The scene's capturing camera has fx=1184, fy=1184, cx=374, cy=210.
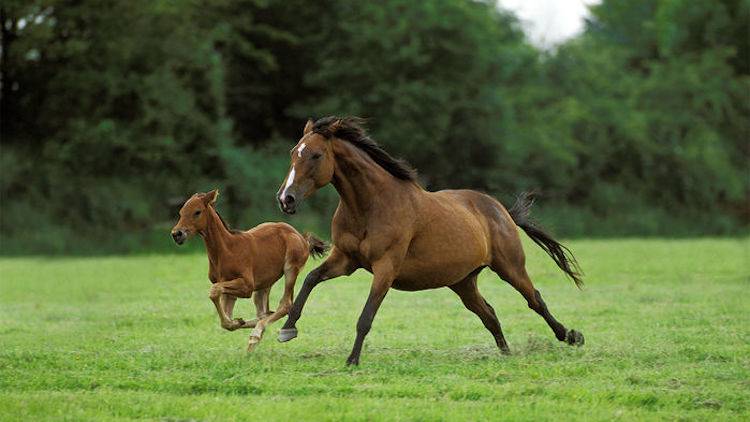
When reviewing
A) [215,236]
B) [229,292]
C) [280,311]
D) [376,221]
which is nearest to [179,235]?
[215,236]

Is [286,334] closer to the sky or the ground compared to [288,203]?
closer to the ground

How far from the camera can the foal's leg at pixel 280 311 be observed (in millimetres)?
10312

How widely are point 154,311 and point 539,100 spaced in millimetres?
28601

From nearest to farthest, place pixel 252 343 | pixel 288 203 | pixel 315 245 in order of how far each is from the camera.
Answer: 1. pixel 288 203
2. pixel 252 343
3. pixel 315 245

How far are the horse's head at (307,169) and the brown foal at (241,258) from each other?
→ 155 centimetres

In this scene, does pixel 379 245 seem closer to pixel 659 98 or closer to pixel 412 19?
pixel 412 19

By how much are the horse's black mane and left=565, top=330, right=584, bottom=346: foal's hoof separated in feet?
7.01

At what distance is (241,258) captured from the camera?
10805mm

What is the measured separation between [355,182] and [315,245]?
77.0 inches

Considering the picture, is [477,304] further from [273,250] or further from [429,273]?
[273,250]

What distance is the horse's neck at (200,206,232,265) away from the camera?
10773 mm

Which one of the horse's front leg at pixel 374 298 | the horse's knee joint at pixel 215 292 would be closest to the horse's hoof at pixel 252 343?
the horse's knee joint at pixel 215 292

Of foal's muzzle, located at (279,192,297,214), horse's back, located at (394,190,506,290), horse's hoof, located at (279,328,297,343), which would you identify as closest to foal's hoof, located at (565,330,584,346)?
horse's back, located at (394,190,506,290)

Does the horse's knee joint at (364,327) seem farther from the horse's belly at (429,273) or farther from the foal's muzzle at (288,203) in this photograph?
the foal's muzzle at (288,203)
